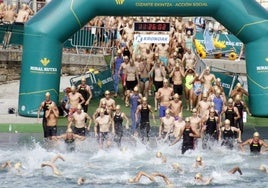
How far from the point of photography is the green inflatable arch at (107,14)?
31964 millimetres

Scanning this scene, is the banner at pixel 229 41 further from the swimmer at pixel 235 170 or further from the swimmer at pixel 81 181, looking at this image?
the swimmer at pixel 81 181

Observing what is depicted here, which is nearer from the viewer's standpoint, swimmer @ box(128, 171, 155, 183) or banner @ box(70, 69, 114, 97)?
swimmer @ box(128, 171, 155, 183)

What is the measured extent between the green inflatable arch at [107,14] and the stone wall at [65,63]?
19.8ft

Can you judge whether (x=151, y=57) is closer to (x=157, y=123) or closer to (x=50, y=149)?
(x=157, y=123)

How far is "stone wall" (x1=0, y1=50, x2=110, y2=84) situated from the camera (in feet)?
127

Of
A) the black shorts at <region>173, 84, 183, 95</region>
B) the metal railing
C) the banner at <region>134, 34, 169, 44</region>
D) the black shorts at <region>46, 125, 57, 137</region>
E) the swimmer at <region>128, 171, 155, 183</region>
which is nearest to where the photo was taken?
the swimmer at <region>128, 171, 155, 183</region>

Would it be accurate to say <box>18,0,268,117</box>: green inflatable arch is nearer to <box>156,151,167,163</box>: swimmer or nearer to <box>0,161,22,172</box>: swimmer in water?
<box>156,151,167,163</box>: swimmer

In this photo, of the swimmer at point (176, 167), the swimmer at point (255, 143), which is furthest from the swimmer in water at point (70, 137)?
the swimmer at point (255, 143)

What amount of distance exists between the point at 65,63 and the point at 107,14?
24.9 ft

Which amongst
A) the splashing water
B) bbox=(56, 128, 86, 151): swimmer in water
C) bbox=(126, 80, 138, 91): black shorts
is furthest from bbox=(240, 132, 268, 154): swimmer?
bbox=(126, 80, 138, 91): black shorts

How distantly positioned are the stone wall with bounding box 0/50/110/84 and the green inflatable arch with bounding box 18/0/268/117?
604 cm

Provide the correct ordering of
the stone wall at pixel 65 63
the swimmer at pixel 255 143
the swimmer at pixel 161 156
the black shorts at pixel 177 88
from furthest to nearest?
the stone wall at pixel 65 63 → the black shorts at pixel 177 88 → the swimmer at pixel 255 143 → the swimmer at pixel 161 156

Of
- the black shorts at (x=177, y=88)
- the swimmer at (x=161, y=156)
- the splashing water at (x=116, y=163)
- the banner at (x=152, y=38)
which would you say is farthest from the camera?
the black shorts at (x=177, y=88)

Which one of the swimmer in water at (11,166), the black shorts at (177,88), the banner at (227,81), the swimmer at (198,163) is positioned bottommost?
the swimmer in water at (11,166)
